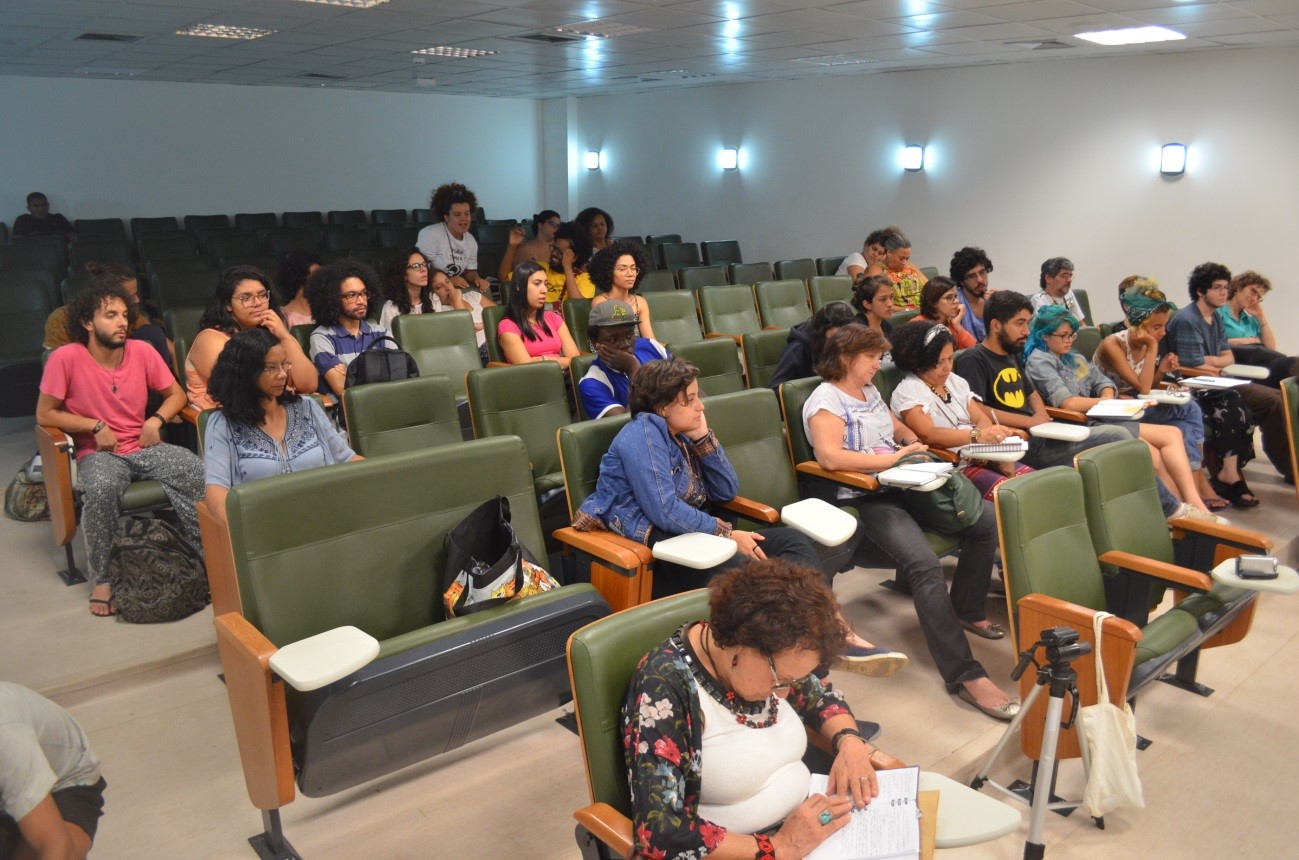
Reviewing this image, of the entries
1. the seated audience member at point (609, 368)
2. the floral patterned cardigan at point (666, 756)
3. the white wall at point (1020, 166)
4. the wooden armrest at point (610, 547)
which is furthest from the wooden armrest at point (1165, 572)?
the white wall at point (1020, 166)

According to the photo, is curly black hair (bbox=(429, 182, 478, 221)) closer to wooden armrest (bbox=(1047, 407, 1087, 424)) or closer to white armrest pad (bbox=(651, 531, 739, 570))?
wooden armrest (bbox=(1047, 407, 1087, 424))

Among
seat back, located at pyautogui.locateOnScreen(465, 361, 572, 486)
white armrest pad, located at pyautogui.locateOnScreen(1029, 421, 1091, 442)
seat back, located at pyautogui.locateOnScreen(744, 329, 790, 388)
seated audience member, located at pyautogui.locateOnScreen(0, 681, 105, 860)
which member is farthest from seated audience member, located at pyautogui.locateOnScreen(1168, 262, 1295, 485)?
seated audience member, located at pyautogui.locateOnScreen(0, 681, 105, 860)

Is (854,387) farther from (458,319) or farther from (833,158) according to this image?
(833,158)

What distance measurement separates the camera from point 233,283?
13.1ft

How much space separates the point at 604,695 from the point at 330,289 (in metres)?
3.08

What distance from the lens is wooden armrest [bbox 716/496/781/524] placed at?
321 centimetres

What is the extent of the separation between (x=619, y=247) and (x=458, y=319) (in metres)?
0.93

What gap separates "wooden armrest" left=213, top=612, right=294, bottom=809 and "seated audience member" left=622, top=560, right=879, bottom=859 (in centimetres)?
83

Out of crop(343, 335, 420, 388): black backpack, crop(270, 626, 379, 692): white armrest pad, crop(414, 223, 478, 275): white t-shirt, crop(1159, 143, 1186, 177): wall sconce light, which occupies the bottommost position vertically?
crop(270, 626, 379, 692): white armrest pad

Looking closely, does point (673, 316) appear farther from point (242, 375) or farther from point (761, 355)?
point (242, 375)

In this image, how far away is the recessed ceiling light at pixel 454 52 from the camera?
9.13 m

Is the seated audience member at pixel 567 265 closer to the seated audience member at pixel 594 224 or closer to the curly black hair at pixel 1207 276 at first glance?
the seated audience member at pixel 594 224

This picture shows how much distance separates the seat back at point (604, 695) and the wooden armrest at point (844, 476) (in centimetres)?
176

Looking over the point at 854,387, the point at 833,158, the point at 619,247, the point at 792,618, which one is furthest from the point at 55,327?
the point at 833,158
